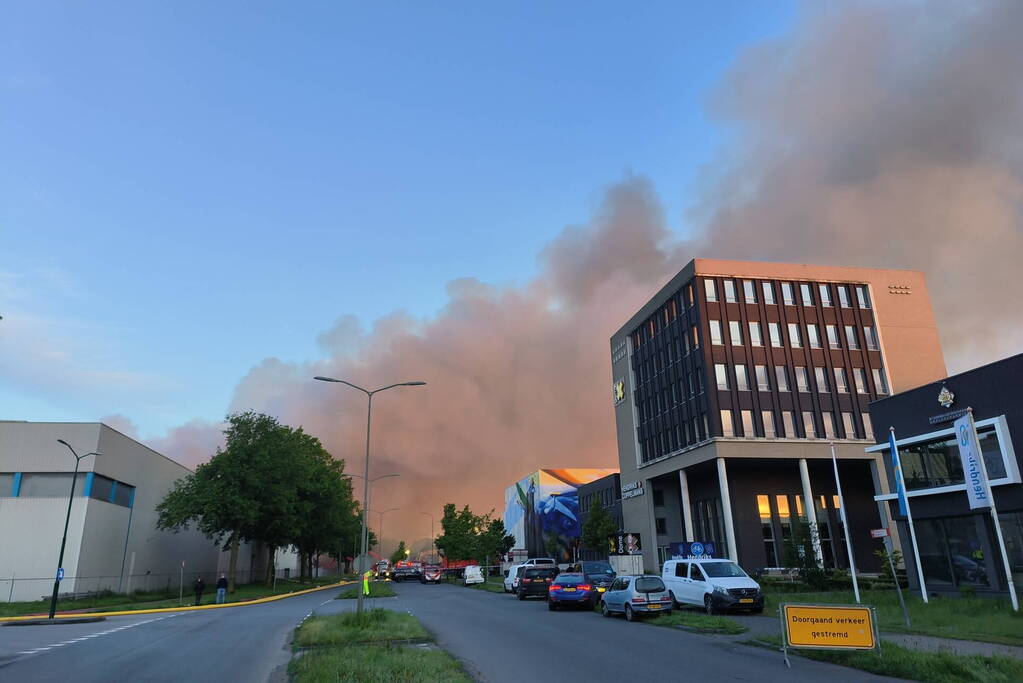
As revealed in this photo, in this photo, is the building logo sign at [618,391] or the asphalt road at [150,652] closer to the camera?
the asphalt road at [150,652]

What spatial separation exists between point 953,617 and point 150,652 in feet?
74.9

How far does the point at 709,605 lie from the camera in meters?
23.9

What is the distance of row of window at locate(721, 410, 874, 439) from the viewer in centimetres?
5441

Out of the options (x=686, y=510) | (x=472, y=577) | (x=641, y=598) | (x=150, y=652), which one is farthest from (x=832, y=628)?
(x=472, y=577)

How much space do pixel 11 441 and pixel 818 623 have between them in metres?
52.4

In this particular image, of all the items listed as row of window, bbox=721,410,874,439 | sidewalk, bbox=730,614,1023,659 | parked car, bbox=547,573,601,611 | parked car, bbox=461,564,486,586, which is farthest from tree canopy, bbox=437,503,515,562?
sidewalk, bbox=730,614,1023,659

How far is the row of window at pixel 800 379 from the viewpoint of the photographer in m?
55.9

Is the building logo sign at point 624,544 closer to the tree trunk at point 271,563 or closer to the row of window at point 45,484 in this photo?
the tree trunk at point 271,563

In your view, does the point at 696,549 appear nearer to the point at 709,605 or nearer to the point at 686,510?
the point at 686,510

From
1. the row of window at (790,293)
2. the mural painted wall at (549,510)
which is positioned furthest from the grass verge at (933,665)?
the mural painted wall at (549,510)

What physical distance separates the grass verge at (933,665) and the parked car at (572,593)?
1747 centimetres

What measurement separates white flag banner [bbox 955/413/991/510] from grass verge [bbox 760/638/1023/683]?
463 inches

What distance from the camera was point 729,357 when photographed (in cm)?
5656

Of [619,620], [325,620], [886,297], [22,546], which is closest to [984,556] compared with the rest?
[619,620]
